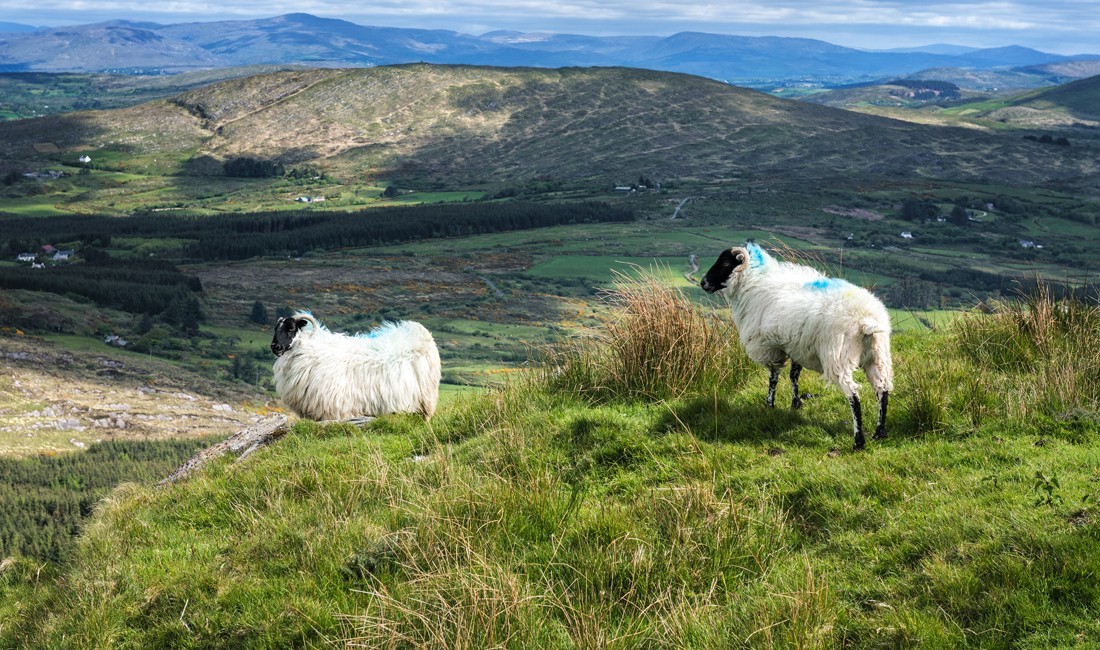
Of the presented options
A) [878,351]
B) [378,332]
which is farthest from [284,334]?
[878,351]

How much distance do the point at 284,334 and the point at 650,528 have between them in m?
7.68

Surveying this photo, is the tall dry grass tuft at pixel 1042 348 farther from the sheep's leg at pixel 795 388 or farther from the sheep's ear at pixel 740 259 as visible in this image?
the sheep's ear at pixel 740 259

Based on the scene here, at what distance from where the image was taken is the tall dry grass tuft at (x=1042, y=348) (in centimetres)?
890

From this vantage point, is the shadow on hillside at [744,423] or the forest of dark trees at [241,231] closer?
the shadow on hillside at [744,423]

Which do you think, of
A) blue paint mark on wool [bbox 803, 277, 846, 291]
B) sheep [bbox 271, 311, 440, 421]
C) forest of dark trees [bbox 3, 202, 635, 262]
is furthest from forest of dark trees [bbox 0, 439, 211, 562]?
forest of dark trees [bbox 3, 202, 635, 262]

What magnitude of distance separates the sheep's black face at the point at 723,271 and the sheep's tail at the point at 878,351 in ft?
6.88

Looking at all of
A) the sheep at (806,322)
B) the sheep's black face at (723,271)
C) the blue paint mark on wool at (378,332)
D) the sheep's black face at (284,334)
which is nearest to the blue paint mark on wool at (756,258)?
the sheep at (806,322)

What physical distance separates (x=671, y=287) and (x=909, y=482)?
5.43 m

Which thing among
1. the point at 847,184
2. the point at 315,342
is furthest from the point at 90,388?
the point at 847,184

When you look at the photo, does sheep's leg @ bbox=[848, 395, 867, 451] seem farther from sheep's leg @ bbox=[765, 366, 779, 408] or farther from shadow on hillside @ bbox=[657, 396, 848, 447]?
sheep's leg @ bbox=[765, 366, 779, 408]

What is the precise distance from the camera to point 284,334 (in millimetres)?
12742

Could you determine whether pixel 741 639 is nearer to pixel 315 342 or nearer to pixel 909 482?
pixel 909 482

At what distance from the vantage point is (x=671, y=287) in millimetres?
12266

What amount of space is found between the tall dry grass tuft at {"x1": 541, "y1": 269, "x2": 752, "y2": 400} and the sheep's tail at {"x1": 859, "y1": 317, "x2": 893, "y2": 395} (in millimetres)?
2414
